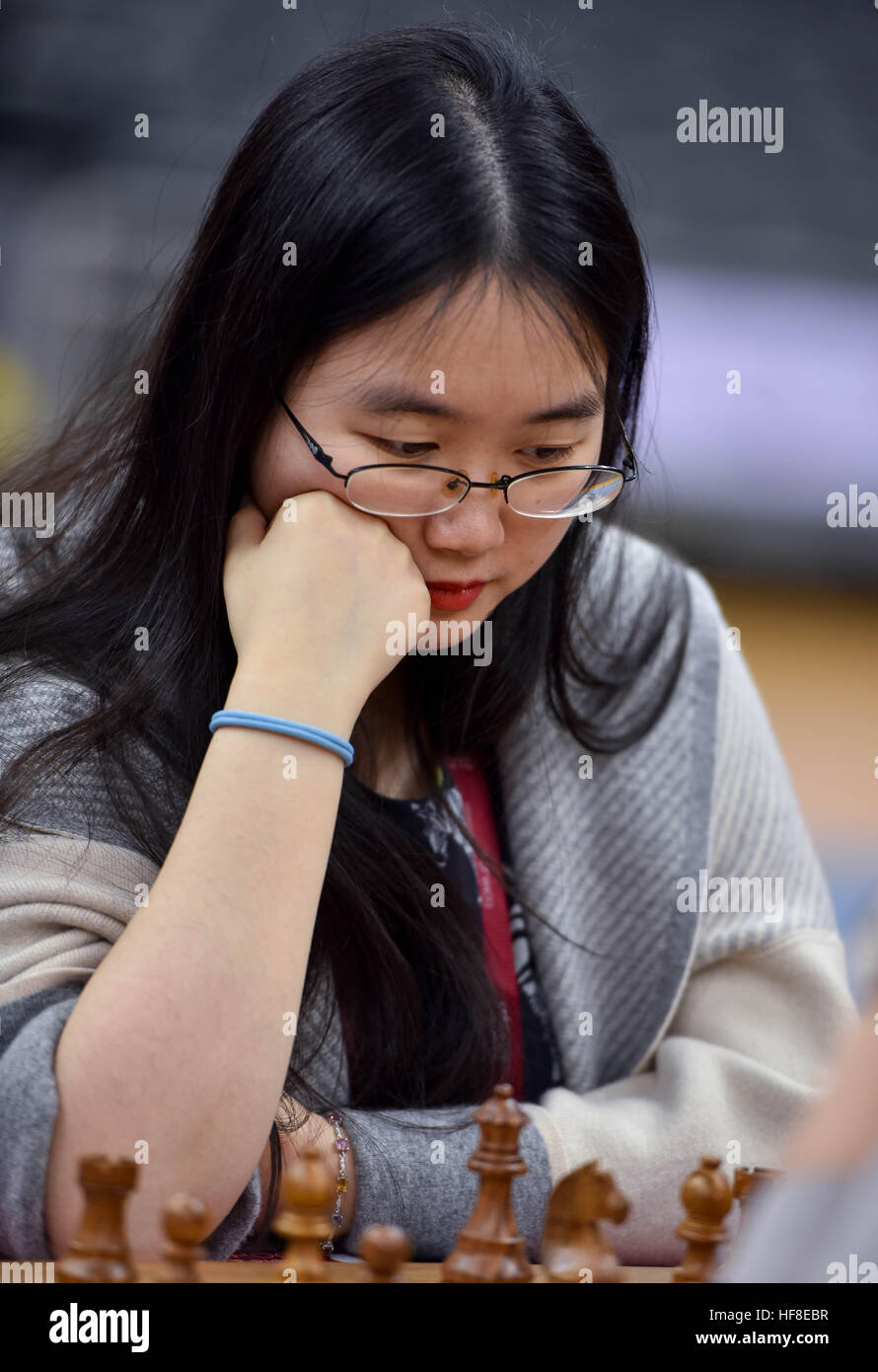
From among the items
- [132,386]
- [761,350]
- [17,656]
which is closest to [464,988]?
[17,656]

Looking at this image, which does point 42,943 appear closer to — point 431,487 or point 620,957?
point 431,487

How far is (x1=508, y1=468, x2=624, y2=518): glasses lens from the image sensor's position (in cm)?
108

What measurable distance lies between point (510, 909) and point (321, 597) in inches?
18.1

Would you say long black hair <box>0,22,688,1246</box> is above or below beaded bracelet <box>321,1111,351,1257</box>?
above

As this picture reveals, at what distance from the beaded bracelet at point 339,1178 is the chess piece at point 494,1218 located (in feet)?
1.00

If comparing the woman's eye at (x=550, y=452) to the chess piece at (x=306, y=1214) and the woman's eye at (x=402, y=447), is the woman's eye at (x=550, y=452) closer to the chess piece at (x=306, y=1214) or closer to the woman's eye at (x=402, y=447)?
the woman's eye at (x=402, y=447)

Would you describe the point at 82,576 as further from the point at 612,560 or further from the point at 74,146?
the point at 74,146

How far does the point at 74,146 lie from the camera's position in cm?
534

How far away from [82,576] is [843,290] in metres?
5.09

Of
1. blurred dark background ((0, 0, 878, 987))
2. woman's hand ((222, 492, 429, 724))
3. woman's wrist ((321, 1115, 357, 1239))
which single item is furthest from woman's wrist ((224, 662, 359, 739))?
blurred dark background ((0, 0, 878, 987))

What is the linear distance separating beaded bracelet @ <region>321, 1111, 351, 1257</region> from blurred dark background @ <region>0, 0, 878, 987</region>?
397 centimetres

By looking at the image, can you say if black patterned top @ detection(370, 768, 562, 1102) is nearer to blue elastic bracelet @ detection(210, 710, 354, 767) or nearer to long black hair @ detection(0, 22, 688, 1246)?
long black hair @ detection(0, 22, 688, 1246)

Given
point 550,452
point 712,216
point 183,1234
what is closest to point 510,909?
point 550,452

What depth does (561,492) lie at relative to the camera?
1.10 meters
